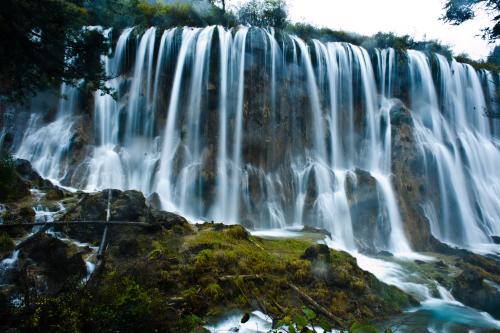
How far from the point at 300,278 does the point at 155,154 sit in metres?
11.5

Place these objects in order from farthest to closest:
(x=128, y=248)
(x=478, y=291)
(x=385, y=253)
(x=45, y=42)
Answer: (x=385, y=253)
(x=478, y=291)
(x=128, y=248)
(x=45, y=42)

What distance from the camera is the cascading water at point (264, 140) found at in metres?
15.8

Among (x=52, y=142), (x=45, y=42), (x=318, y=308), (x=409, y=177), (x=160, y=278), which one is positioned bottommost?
(x=318, y=308)

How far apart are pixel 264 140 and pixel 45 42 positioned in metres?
12.3

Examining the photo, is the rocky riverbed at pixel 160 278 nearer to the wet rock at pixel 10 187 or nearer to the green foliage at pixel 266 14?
the wet rock at pixel 10 187

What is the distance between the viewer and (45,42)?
5.99 meters

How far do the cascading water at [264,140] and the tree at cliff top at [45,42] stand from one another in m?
8.48

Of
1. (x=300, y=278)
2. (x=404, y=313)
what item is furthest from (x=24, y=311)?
(x=404, y=313)

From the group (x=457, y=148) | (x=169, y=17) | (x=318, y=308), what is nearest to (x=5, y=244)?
(x=318, y=308)

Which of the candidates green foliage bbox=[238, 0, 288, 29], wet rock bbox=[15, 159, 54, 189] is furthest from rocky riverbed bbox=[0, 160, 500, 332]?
green foliage bbox=[238, 0, 288, 29]

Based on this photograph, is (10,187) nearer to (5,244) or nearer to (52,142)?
(5,244)

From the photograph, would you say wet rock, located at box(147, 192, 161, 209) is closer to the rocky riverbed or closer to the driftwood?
the rocky riverbed

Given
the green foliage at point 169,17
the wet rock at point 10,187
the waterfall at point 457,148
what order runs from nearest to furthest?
the wet rock at point 10,187, the waterfall at point 457,148, the green foliage at point 169,17

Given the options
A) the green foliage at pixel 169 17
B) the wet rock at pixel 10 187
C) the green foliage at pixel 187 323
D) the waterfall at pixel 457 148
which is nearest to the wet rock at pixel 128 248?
the green foliage at pixel 187 323
